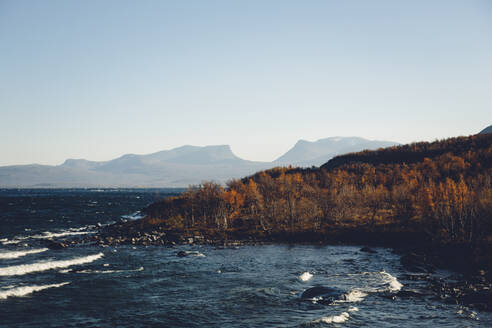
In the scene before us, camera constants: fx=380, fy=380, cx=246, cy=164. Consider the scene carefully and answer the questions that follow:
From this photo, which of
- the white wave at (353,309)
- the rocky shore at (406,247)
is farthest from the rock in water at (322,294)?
the rocky shore at (406,247)

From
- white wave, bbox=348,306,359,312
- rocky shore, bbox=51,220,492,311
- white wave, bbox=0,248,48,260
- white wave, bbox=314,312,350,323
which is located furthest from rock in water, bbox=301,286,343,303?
white wave, bbox=0,248,48,260

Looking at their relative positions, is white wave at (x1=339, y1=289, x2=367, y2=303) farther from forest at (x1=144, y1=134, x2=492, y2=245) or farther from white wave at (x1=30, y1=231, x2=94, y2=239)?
white wave at (x1=30, y1=231, x2=94, y2=239)

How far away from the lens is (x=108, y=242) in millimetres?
65750

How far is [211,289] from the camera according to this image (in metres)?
36.9

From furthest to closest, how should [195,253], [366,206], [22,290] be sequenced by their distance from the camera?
[366,206] → [195,253] → [22,290]

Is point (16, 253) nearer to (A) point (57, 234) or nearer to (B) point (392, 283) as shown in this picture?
(A) point (57, 234)

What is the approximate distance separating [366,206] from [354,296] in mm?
51309

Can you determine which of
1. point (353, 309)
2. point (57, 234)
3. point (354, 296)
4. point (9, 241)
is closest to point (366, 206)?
point (354, 296)

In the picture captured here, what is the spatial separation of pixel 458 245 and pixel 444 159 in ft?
212

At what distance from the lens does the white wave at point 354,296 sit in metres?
32.8

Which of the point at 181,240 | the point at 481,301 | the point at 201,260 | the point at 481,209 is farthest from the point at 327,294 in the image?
the point at 181,240

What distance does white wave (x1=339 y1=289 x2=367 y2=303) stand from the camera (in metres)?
32.8

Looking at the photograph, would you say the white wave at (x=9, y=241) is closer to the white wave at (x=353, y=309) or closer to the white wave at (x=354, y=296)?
the white wave at (x=354, y=296)

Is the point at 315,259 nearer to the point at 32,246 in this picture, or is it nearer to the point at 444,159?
the point at 32,246
